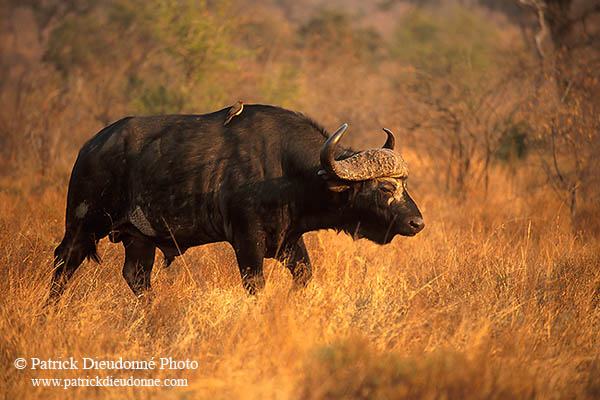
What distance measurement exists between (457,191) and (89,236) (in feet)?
21.4

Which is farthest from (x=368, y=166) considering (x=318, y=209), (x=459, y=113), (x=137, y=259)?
(x=459, y=113)

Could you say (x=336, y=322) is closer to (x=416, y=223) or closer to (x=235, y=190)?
(x=416, y=223)

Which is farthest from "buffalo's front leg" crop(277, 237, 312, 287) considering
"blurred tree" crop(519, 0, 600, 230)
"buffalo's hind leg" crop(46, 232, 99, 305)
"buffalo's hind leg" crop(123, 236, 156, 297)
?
"blurred tree" crop(519, 0, 600, 230)

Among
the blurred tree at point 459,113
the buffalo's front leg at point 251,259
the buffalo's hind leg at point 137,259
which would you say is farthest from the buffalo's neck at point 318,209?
the blurred tree at point 459,113

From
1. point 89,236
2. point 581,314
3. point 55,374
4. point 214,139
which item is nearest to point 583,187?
point 581,314

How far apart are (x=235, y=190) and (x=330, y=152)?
799mm

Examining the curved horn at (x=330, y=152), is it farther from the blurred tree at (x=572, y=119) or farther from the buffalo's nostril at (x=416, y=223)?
the blurred tree at (x=572, y=119)

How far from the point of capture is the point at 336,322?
13.9 feet

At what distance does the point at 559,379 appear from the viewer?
12.0 feet

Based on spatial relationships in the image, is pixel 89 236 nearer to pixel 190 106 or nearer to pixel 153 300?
pixel 153 300

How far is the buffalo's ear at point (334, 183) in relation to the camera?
486 cm

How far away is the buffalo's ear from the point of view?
486 centimetres

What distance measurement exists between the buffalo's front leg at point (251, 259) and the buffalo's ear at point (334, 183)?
2.12 ft

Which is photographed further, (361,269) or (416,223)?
(361,269)
